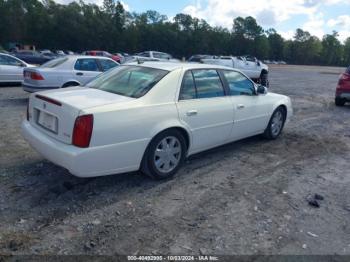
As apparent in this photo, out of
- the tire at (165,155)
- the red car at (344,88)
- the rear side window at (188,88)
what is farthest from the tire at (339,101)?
the tire at (165,155)

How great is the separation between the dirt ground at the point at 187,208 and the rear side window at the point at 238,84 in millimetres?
1066

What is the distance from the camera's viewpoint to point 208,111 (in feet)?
15.7

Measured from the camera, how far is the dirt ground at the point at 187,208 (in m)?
3.09

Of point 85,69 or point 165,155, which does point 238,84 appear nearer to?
point 165,155

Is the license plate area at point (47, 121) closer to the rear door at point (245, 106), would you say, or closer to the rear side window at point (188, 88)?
the rear side window at point (188, 88)

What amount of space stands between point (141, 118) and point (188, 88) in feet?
3.38

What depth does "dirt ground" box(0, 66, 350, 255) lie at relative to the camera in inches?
122

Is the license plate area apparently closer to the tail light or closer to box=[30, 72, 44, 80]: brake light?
box=[30, 72, 44, 80]: brake light

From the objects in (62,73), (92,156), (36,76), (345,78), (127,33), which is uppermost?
(127,33)

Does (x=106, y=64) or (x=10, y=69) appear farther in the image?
(x=10, y=69)

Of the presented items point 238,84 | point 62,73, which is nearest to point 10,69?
point 62,73

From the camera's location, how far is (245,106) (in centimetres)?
A: 551

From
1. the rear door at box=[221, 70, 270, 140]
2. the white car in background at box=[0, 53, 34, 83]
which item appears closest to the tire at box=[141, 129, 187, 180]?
the rear door at box=[221, 70, 270, 140]

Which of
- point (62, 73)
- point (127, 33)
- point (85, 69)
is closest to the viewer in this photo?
point (62, 73)
